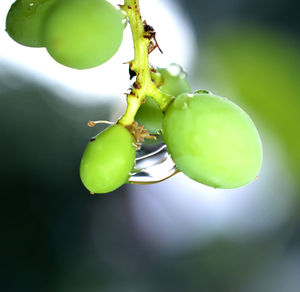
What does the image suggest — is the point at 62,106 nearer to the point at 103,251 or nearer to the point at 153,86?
the point at 103,251

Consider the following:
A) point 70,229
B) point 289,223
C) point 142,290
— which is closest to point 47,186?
point 70,229

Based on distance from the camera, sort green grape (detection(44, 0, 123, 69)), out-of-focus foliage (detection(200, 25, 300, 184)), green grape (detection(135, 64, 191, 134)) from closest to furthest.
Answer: green grape (detection(44, 0, 123, 69))
green grape (detection(135, 64, 191, 134))
out-of-focus foliage (detection(200, 25, 300, 184))

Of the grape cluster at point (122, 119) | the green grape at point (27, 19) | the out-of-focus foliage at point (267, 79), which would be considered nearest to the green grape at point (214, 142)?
the grape cluster at point (122, 119)

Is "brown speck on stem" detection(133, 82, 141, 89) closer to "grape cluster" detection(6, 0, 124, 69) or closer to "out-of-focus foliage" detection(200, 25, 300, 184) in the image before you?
"grape cluster" detection(6, 0, 124, 69)

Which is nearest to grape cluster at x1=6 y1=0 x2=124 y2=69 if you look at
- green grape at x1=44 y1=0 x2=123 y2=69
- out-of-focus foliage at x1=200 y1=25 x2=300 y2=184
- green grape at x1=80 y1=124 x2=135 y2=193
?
green grape at x1=44 y1=0 x2=123 y2=69

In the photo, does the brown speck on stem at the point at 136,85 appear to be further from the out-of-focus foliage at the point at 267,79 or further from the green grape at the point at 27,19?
the out-of-focus foliage at the point at 267,79

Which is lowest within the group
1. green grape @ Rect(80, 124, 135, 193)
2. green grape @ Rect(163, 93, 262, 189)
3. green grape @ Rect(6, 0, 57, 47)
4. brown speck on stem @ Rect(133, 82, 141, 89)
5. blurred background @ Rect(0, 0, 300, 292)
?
blurred background @ Rect(0, 0, 300, 292)

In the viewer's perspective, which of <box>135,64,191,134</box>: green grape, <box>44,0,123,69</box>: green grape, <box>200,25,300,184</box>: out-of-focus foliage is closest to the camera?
<box>44,0,123,69</box>: green grape
